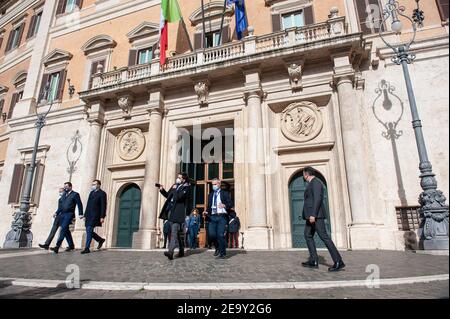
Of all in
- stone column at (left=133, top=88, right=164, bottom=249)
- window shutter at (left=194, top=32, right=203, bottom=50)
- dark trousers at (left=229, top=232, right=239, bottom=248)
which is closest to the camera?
dark trousers at (left=229, top=232, right=239, bottom=248)

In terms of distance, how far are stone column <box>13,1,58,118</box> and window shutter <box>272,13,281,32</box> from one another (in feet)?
45.7

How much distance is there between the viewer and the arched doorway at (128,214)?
12.3 metres

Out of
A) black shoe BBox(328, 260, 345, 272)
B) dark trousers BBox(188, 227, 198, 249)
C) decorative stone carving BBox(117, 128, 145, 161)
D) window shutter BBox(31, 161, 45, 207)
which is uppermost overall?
decorative stone carving BBox(117, 128, 145, 161)

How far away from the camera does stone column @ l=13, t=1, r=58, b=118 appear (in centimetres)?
1650

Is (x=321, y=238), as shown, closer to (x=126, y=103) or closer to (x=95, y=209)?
(x=95, y=209)

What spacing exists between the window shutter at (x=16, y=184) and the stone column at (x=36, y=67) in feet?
10.7

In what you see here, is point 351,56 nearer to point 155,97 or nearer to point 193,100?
point 193,100

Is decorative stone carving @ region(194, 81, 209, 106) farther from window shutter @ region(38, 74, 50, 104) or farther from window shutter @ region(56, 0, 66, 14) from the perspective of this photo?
window shutter @ region(56, 0, 66, 14)

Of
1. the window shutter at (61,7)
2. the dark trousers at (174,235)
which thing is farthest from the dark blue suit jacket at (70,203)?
the window shutter at (61,7)

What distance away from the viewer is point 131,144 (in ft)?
42.7

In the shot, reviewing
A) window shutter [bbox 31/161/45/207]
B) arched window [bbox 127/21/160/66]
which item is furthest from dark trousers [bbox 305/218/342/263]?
window shutter [bbox 31/161/45/207]

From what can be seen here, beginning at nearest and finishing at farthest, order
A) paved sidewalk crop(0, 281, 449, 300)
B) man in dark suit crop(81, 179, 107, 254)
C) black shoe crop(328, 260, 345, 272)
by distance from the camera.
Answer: paved sidewalk crop(0, 281, 449, 300) < black shoe crop(328, 260, 345, 272) < man in dark suit crop(81, 179, 107, 254)

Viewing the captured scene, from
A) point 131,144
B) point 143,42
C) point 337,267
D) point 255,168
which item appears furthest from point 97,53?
point 337,267
